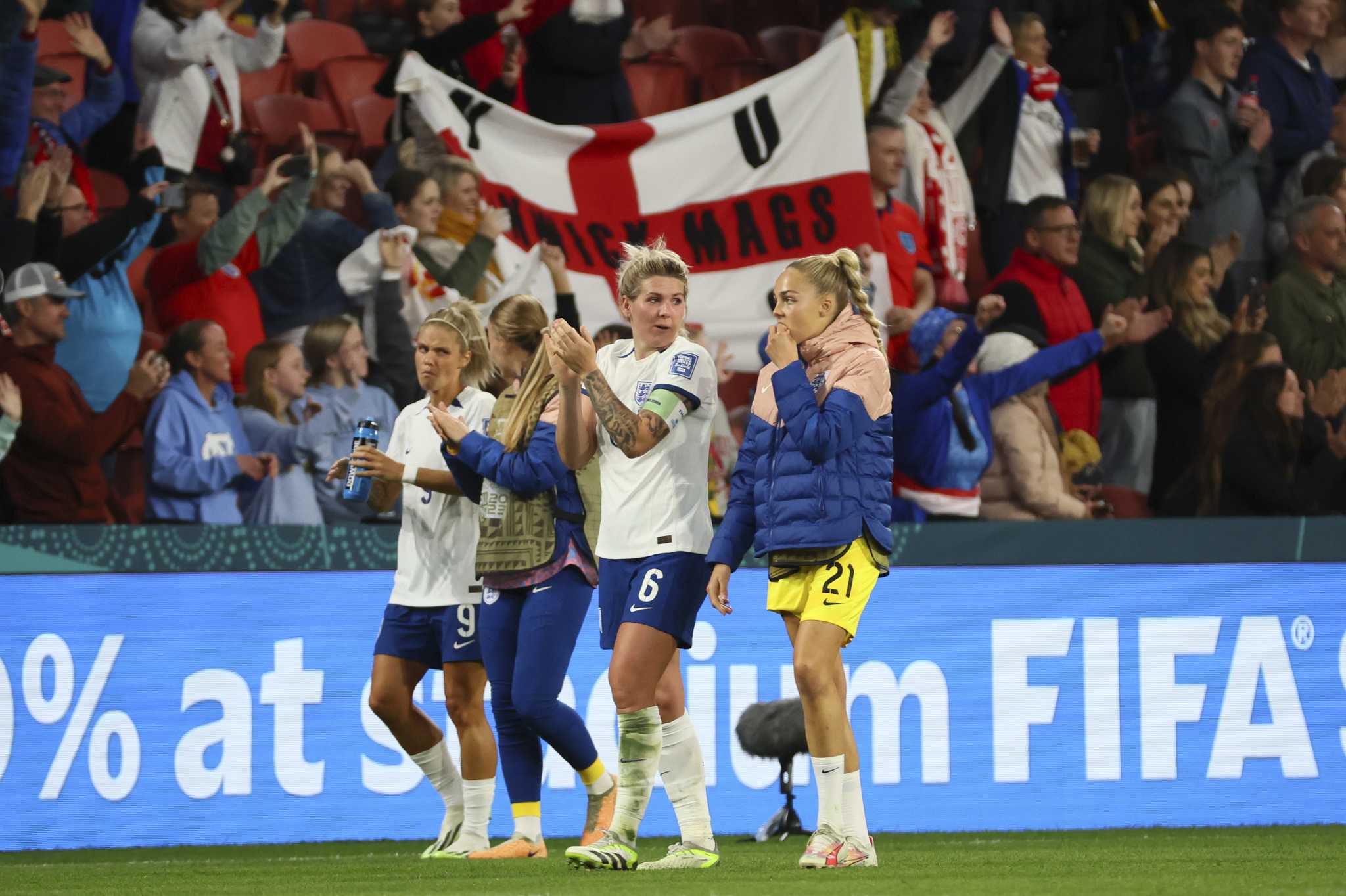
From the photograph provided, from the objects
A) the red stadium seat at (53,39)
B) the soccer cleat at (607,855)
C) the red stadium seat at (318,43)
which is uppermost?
the red stadium seat at (53,39)

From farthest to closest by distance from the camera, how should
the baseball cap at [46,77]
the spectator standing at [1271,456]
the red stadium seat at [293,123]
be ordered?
the spectator standing at [1271,456], the red stadium seat at [293,123], the baseball cap at [46,77]

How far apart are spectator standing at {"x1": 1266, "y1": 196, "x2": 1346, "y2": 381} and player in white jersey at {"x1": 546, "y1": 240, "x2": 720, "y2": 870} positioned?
6.26 meters

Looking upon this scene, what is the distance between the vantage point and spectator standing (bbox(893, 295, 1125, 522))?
28.9 ft

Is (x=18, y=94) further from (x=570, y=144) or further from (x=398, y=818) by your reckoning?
(x=398, y=818)

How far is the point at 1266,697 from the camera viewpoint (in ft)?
25.7

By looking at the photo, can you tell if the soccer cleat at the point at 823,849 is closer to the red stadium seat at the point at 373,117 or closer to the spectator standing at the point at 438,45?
the spectator standing at the point at 438,45

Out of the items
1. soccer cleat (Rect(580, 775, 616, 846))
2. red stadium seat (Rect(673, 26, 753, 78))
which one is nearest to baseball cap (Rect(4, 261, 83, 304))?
soccer cleat (Rect(580, 775, 616, 846))

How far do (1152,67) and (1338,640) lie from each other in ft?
16.2

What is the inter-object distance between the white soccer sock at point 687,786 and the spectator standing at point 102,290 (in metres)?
4.38

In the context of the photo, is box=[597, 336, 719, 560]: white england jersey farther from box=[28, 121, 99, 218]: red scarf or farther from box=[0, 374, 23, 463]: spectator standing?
box=[28, 121, 99, 218]: red scarf

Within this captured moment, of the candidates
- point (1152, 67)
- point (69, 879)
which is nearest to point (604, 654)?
point (69, 879)

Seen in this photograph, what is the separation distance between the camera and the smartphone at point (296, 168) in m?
9.02

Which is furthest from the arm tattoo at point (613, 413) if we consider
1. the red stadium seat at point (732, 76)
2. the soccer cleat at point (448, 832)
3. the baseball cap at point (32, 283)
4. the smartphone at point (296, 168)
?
the red stadium seat at point (732, 76)

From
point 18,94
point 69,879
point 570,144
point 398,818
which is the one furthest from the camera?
point 570,144
